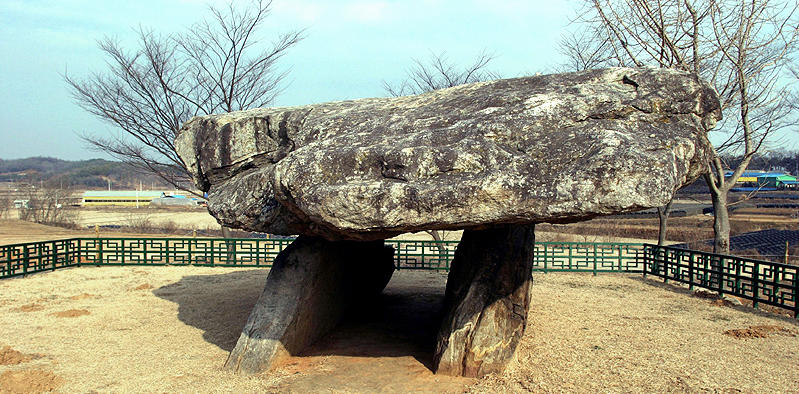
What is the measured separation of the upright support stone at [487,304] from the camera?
19.5ft

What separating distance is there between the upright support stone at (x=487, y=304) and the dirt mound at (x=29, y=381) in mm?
3791

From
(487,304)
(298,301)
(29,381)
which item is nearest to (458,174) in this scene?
(487,304)

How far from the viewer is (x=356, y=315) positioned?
8.34 metres

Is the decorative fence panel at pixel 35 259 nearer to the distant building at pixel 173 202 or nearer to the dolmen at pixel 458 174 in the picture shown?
the dolmen at pixel 458 174

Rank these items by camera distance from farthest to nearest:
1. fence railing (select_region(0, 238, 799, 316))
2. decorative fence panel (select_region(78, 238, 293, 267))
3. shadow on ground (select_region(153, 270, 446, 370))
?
→ decorative fence panel (select_region(78, 238, 293, 267)) → fence railing (select_region(0, 238, 799, 316)) → shadow on ground (select_region(153, 270, 446, 370))

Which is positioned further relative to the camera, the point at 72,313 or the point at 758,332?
the point at 72,313

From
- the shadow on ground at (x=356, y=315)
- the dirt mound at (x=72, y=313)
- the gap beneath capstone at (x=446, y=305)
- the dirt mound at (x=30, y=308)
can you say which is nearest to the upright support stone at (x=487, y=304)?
the gap beneath capstone at (x=446, y=305)

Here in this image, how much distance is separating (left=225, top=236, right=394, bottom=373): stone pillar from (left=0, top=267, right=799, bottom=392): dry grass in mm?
198

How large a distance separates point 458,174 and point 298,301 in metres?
2.89

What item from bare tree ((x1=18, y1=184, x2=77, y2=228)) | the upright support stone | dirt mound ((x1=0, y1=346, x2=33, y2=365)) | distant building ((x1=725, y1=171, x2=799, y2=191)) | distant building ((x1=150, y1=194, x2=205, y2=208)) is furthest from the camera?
distant building ((x1=150, y1=194, x2=205, y2=208))

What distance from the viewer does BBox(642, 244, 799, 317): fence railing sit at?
862cm

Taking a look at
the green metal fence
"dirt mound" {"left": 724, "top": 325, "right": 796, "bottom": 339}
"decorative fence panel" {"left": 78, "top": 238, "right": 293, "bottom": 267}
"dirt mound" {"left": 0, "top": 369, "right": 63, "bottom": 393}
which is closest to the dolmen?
"dirt mound" {"left": 0, "top": 369, "right": 63, "bottom": 393}

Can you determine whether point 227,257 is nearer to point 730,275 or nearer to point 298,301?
point 298,301

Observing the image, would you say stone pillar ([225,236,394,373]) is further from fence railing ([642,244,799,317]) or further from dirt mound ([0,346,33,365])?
fence railing ([642,244,799,317])
